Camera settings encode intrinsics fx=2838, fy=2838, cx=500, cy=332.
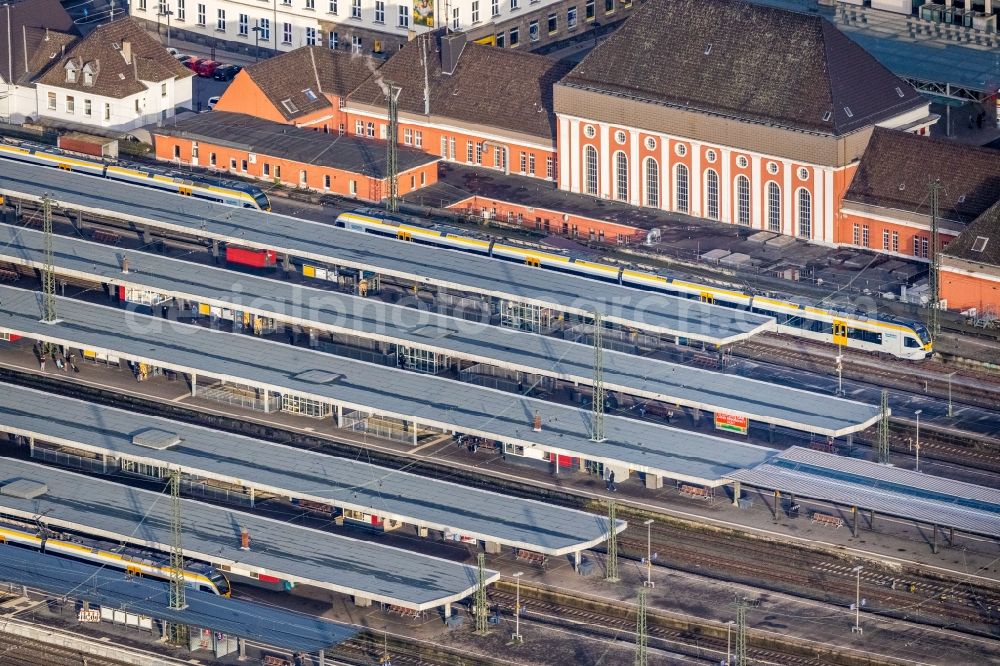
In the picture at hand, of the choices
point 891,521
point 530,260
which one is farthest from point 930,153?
point 891,521

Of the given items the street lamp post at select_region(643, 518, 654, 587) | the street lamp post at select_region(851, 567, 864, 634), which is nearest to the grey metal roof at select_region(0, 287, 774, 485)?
the street lamp post at select_region(643, 518, 654, 587)

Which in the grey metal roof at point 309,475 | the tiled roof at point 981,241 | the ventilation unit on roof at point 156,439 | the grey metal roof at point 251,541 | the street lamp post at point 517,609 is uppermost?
the tiled roof at point 981,241

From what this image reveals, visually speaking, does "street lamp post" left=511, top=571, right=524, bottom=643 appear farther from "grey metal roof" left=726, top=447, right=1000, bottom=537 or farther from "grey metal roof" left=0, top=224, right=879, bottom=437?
"grey metal roof" left=0, top=224, right=879, bottom=437

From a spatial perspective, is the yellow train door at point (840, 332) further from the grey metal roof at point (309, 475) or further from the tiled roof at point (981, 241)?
the grey metal roof at point (309, 475)

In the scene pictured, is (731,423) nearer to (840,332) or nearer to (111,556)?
(840,332)

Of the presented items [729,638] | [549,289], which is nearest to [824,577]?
[729,638]

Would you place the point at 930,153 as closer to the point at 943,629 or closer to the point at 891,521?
the point at 891,521

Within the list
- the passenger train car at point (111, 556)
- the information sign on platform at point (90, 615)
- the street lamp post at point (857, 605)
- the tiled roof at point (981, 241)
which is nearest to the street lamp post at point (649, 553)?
the street lamp post at point (857, 605)
